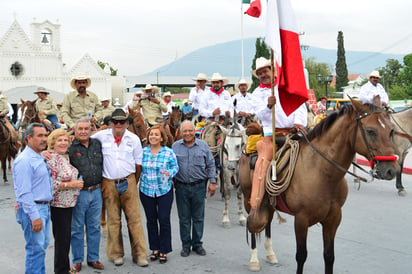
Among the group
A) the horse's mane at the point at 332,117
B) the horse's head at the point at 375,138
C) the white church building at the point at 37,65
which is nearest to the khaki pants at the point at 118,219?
the horse's mane at the point at 332,117

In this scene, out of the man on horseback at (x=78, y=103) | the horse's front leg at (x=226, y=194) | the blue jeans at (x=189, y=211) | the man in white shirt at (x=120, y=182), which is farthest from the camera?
the man on horseback at (x=78, y=103)

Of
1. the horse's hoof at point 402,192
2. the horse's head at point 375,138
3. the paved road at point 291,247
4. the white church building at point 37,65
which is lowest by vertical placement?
the paved road at point 291,247

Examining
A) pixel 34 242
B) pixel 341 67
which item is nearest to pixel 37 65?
pixel 34 242

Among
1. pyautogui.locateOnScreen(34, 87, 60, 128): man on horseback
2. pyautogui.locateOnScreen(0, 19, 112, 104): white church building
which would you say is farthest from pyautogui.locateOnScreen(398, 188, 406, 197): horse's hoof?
pyautogui.locateOnScreen(0, 19, 112, 104): white church building

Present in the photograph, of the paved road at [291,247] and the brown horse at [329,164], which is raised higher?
the brown horse at [329,164]

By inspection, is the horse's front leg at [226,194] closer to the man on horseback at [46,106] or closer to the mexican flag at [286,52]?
the mexican flag at [286,52]

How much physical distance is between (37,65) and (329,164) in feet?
149

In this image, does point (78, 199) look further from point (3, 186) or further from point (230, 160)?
point (3, 186)

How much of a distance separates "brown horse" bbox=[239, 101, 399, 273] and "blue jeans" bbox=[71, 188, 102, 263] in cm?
255

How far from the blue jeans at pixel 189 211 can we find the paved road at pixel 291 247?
10.1 inches

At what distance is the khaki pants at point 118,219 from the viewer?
579 cm

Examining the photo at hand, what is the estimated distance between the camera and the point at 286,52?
5.04 meters

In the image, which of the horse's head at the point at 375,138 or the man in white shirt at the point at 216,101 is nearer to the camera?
the horse's head at the point at 375,138

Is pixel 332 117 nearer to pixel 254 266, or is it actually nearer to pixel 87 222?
pixel 254 266
